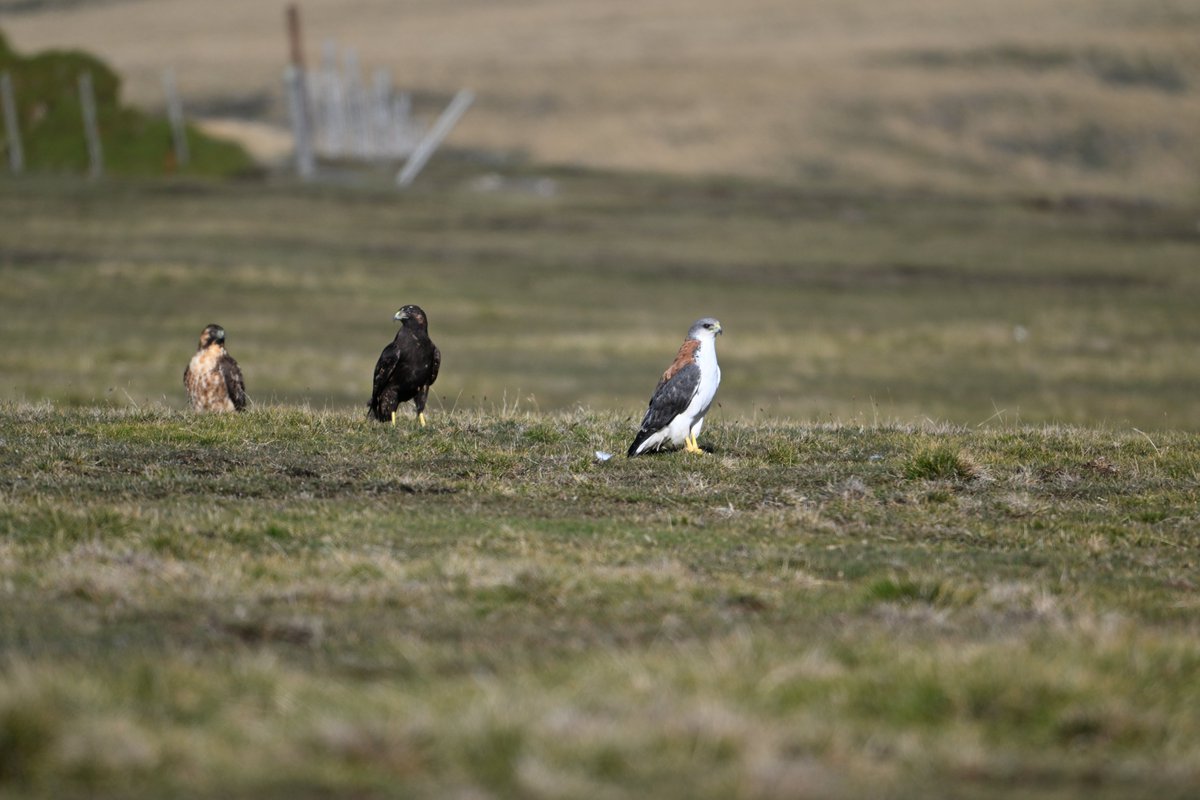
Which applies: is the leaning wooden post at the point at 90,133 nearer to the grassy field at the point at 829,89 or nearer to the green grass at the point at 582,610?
the grassy field at the point at 829,89

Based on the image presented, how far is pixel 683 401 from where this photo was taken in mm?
14078

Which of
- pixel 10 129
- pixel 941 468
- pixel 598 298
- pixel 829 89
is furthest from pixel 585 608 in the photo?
pixel 829 89

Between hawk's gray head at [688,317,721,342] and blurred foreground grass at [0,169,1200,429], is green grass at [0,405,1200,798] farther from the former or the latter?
blurred foreground grass at [0,169,1200,429]

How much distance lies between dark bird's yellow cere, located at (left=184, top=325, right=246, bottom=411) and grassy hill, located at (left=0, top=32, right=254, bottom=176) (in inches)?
2519

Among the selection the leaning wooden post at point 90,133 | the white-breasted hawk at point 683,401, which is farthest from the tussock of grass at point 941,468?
the leaning wooden post at point 90,133

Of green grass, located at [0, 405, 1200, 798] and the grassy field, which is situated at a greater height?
the grassy field

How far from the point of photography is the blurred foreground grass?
35.2 metres

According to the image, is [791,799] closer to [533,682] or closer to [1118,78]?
[533,682]

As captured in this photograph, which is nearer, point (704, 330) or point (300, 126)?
point (704, 330)

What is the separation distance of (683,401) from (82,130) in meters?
72.5

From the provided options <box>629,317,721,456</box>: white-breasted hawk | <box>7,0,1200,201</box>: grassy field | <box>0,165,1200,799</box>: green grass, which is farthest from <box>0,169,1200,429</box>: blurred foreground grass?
<box>7,0,1200,201</box>: grassy field

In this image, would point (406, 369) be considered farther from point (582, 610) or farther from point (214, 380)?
point (582, 610)

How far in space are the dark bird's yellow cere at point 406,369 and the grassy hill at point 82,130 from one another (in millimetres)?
65579

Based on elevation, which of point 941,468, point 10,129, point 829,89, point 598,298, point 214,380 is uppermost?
point 829,89
